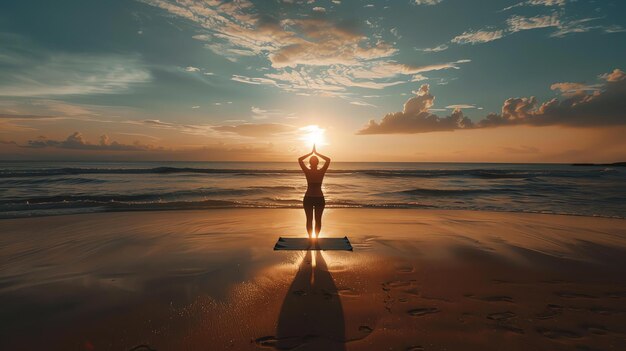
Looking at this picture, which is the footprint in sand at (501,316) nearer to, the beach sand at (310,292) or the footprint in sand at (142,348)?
the beach sand at (310,292)

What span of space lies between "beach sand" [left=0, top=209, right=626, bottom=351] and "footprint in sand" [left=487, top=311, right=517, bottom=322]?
17 mm

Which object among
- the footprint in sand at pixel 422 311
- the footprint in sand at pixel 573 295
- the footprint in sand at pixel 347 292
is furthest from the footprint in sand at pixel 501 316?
the footprint in sand at pixel 347 292

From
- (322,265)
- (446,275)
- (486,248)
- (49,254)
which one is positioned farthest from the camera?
(486,248)

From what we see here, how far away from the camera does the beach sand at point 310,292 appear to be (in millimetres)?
3959

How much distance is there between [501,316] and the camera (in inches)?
176

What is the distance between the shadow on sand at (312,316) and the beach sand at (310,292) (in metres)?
0.03

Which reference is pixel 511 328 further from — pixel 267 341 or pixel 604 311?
pixel 267 341

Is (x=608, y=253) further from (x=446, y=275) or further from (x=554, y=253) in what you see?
(x=446, y=275)

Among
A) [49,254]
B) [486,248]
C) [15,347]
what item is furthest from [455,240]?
[49,254]

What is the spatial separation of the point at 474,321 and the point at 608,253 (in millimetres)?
6650

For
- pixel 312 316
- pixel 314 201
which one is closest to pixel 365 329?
pixel 312 316

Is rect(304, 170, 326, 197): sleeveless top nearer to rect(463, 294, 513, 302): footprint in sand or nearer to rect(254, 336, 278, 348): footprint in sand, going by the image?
rect(463, 294, 513, 302): footprint in sand

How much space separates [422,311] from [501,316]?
111cm

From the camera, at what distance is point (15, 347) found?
3820mm
